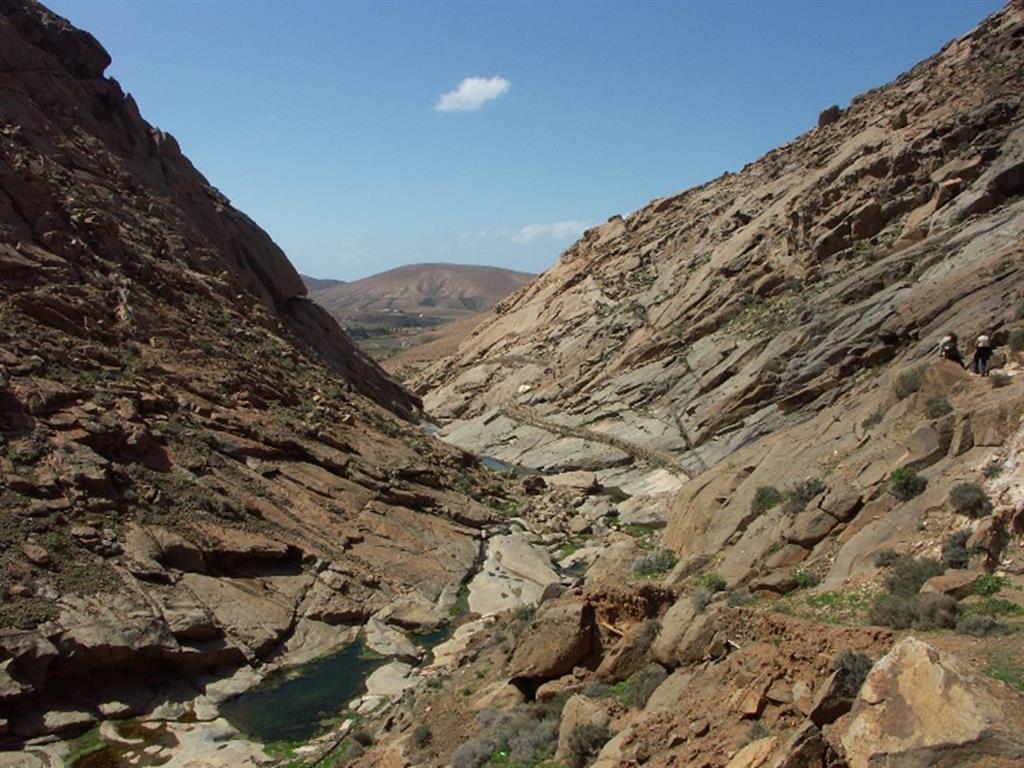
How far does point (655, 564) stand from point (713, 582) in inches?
136

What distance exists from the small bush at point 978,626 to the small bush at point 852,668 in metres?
1.79

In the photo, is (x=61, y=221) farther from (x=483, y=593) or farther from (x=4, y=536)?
(x=483, y=593)

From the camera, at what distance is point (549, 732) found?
1230cm

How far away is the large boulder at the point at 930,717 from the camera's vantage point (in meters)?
6.80

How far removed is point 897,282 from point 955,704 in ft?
97.0

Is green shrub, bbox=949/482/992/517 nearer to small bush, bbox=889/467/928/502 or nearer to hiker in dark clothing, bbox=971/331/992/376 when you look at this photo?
small bush, bbox=889/467/928/502

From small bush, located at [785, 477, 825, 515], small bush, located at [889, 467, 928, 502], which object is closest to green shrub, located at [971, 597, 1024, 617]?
small bush, located at [889, 467, 928, 502]

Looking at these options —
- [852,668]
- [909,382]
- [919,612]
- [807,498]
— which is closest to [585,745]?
[852,668]

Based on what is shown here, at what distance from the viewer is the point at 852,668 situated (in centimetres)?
872

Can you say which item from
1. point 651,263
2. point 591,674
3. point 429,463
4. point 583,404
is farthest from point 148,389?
point 651,263

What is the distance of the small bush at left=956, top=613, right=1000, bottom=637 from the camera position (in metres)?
9.84

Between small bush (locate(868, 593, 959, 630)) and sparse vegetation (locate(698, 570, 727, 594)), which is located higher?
small bush (locate(868, 593, 959, 630))

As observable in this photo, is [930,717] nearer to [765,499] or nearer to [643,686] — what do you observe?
[643,686]

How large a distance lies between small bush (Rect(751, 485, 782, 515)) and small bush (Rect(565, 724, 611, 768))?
7.95m
